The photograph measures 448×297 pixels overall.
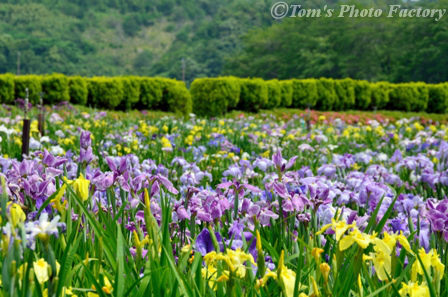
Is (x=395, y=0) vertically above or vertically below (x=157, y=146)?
above

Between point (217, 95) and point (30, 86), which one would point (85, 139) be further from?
point (30, 86)

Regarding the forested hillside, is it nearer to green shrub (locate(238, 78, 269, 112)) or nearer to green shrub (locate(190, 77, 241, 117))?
green shrub (locate(238, 78, 269, 112))

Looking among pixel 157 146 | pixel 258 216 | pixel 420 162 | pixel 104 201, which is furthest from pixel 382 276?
pixel 157 146

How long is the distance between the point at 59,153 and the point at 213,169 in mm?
1270

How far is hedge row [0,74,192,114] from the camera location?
15820mm

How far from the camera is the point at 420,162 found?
383cm

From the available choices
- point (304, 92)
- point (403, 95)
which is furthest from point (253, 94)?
point (403, 95)

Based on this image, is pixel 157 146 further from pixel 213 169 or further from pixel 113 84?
pixel 113 84

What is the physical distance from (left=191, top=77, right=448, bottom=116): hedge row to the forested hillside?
14993 millimetres

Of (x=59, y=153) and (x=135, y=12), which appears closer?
(x=59, y=153)

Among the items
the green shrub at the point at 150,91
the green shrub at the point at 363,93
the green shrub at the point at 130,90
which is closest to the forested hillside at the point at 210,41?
the green shrub at the point at 363,93

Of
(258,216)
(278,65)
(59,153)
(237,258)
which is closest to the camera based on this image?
(237,258)

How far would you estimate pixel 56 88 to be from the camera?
1603cm

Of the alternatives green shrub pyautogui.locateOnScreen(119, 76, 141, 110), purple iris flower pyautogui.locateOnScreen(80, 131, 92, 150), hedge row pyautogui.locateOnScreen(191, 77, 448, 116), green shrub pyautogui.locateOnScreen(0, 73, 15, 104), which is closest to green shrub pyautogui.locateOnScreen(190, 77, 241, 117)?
hedge row pyautogui.locateOnScreen(191, 77, 448, 116)
